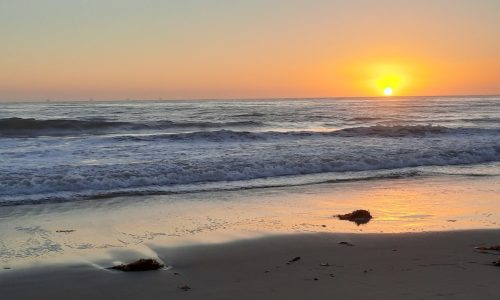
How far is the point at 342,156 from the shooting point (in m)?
14.5

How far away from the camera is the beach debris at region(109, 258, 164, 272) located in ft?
16.6

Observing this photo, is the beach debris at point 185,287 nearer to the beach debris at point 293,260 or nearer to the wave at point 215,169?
the beach debris at point 293,260

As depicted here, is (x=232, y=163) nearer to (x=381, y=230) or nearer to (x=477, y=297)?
(x=381, y=230)

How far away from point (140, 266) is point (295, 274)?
4.92 ft

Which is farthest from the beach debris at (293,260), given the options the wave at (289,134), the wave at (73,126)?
the wave at (73,126)

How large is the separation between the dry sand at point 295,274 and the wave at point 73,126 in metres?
20.3

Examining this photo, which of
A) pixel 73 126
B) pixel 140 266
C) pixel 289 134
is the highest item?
pixel 73 126

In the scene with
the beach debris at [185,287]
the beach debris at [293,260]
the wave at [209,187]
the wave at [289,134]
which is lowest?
the wave at [209,187]

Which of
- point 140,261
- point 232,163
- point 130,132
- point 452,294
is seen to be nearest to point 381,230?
point 452,294

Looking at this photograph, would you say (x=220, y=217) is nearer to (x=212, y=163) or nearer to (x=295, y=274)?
(x=295, y=274)

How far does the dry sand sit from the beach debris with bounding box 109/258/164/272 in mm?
98

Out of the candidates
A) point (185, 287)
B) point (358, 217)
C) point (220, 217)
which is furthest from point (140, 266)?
point (358, 217)

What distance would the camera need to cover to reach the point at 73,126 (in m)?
26.8

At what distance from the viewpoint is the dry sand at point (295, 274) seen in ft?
14.5
